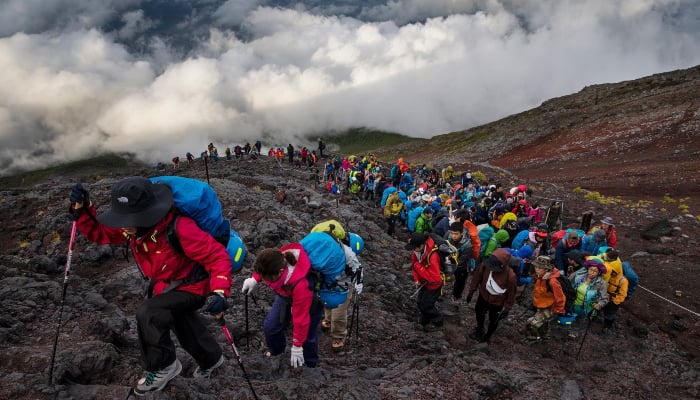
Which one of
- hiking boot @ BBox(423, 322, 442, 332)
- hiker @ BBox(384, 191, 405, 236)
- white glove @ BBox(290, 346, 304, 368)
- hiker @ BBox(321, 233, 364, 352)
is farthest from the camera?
hiker @ BBox(384, 191, 405, 236)

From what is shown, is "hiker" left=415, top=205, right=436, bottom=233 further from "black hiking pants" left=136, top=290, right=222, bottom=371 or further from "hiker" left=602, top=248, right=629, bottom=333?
"black hiking pants" left=136, top=290, right=222, bottom=371

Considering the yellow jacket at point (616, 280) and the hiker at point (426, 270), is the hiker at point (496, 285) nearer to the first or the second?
the hiker at point (426, 270)

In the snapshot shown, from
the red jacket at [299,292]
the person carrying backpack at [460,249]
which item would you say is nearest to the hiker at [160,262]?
the red jacket at [299,292]

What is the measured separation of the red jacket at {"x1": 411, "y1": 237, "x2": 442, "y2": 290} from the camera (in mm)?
7988

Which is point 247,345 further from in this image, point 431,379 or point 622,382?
point 622,382

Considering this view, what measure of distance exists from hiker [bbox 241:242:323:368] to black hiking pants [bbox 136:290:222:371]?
947 mm

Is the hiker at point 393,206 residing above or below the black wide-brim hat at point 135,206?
below

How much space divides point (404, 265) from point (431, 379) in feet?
24.2

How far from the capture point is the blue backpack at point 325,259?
580cm

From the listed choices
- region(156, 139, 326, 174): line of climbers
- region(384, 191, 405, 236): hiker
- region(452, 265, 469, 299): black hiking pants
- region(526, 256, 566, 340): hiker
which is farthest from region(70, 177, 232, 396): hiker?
region(156, 139, 326, 174): line of climbers

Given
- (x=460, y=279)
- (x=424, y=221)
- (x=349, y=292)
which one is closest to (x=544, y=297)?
(x=460, y=279)

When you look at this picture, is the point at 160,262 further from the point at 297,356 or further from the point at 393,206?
the point at 393,206

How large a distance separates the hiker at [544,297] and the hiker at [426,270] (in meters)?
A: 2.28

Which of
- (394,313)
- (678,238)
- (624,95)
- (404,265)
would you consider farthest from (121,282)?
(624,95)
